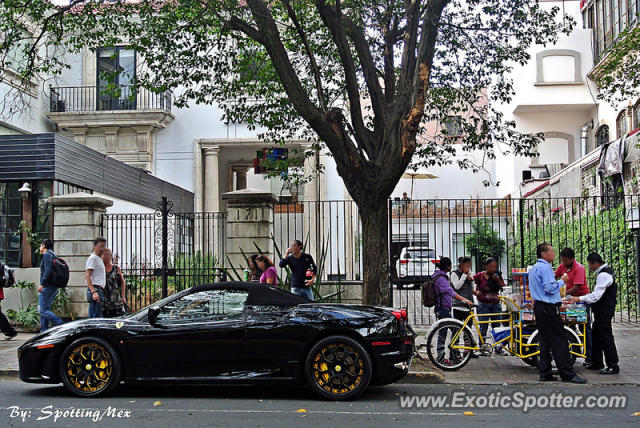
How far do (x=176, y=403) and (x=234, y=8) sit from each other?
22.4 ft

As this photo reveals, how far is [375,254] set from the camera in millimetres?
10992

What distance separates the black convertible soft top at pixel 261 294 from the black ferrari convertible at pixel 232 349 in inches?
1.1

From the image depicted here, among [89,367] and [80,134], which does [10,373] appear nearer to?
[89,367]

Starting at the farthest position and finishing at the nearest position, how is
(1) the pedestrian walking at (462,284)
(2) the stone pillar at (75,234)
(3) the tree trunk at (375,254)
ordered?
(2) the stone pillar at (75,234) < (1) the pedestrian walking at (462,284) < (3) the tree trunk at (375,254)

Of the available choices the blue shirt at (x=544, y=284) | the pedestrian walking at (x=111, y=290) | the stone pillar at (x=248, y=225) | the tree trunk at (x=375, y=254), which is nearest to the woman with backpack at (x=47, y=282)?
the pedestrian walking at (x=111, y=290)

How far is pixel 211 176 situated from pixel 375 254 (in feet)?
50.5

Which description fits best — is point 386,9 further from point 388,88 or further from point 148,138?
point 148,138

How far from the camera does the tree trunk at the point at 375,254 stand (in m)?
11.0

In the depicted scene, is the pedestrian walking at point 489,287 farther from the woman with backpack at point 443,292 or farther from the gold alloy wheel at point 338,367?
the gold alloy wheel at point 338,367

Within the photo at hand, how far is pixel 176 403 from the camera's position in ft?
25.9

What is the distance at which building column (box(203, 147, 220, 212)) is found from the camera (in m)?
25.5

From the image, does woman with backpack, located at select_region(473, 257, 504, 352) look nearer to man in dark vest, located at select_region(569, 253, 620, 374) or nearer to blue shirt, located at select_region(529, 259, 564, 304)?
man in dark vest, located at select_region(569, 253, 620, 374)

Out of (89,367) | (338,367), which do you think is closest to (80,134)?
(89,367)

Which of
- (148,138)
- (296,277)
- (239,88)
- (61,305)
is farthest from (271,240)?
(148,138)
